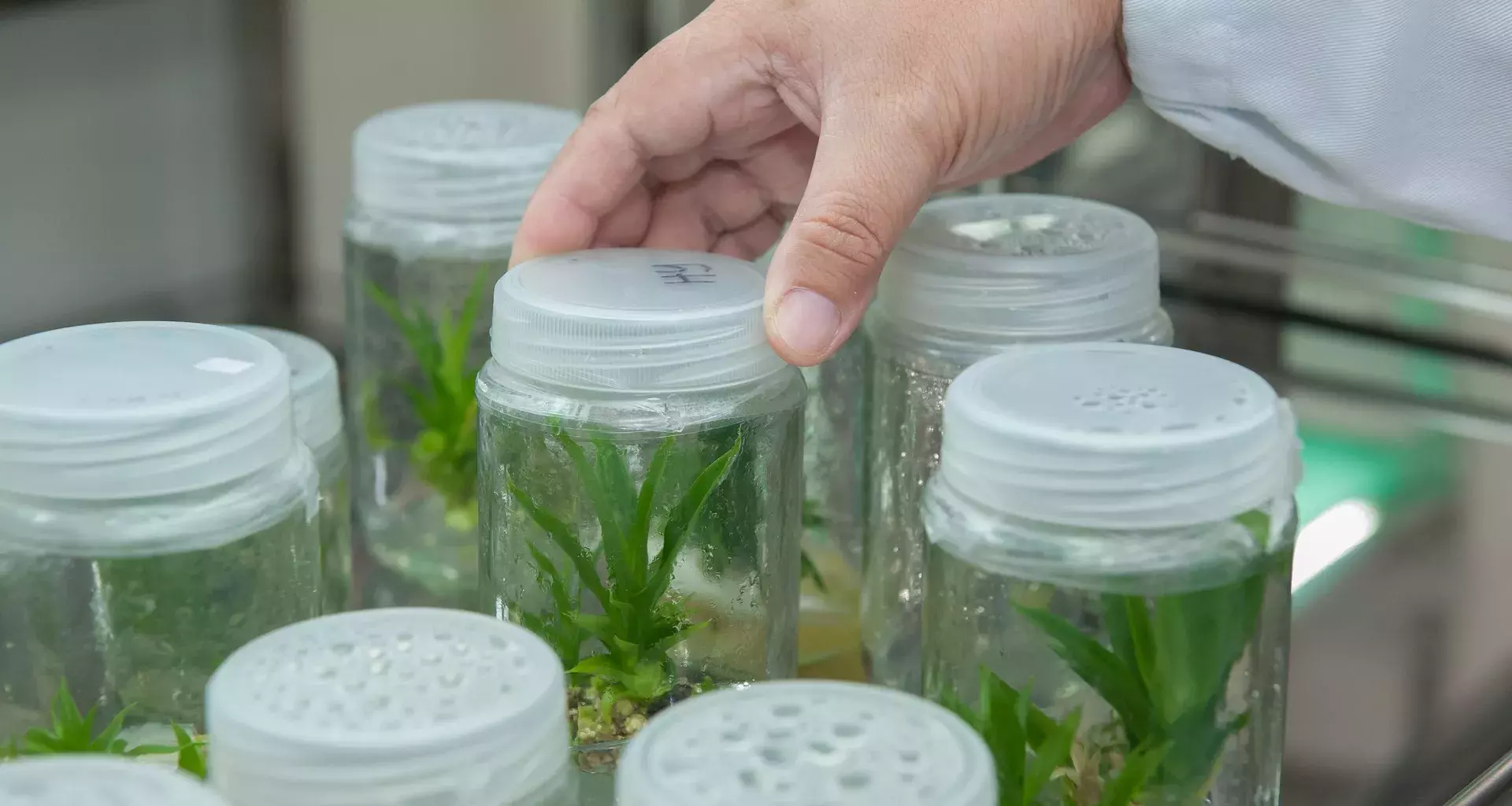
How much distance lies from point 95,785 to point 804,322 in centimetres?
24

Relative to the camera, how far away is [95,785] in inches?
14.0

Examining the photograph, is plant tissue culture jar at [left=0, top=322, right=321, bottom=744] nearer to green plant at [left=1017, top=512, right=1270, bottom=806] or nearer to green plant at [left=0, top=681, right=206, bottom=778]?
green plant at [left=0, top=681, right=206, bottom=778]

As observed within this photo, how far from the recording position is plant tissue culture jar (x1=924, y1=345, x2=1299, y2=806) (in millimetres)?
430

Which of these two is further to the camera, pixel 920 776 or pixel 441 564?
pixel 441 564

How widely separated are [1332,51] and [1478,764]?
0.25m

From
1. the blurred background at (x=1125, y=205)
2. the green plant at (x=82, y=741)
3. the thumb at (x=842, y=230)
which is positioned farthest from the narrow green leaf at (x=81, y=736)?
the blurred background at (x=1125, y=205)

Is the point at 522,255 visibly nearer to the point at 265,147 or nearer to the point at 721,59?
the point at 721,59

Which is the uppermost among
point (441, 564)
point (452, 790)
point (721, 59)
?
point (721, 59)

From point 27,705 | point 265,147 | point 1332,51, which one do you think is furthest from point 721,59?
point 265,147

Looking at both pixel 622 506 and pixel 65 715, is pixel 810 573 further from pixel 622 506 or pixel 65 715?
pixel 65 715

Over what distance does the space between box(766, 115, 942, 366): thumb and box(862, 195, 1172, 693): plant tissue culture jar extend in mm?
34

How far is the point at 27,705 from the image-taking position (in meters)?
0.49

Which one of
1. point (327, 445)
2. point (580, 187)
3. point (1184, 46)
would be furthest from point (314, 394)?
point (1184, 46)

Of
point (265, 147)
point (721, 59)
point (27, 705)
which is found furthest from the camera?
point (265, 147)
